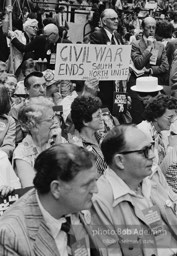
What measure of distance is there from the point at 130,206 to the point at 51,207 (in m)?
0.90

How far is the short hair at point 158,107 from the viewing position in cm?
495

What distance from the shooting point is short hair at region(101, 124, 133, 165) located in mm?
3320

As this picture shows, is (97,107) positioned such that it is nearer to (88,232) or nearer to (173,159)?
(173,159)

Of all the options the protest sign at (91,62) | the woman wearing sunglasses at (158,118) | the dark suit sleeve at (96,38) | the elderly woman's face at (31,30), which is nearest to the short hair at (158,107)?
the woman wearing sunglasses at (158,118)

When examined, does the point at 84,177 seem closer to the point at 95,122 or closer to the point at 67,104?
the point at 95,122

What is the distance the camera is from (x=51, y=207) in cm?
245

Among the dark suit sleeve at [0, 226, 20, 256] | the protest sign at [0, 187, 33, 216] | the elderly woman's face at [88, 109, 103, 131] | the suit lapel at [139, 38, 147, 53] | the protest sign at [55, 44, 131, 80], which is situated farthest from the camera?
the suit lapel at [139, 38, 147, 53]

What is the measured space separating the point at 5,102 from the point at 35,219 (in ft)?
6.91

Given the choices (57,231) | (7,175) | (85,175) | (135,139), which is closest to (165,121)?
(135,139)

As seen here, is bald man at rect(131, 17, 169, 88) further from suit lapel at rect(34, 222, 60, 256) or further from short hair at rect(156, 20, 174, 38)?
suit lapel at rect(34, 222, 60, 256)

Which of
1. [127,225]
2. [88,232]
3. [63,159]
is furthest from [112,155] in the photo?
[63,159]

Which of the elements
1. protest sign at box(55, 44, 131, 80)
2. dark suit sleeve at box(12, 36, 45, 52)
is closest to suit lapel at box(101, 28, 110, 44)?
protest sign at box(55, 44, 131, 80)

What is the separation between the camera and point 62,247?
8.25 feet

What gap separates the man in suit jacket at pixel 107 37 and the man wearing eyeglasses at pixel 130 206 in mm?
3312
